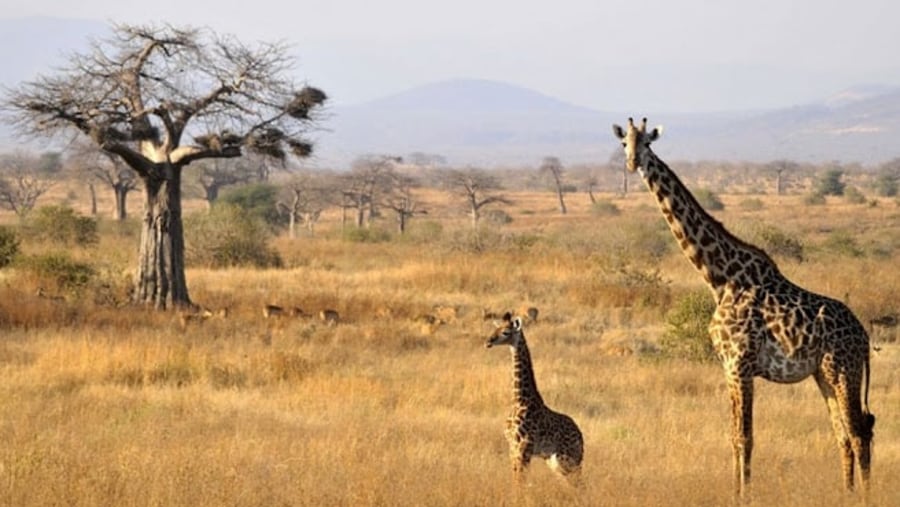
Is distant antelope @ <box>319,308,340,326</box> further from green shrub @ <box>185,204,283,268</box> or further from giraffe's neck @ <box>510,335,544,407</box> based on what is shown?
green shrub @ <box>185,204,283,268</box>

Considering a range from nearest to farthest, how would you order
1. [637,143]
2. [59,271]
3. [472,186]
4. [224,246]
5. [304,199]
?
[637,143] < [59,271] < [224,246] < [304,199] < [472,186]

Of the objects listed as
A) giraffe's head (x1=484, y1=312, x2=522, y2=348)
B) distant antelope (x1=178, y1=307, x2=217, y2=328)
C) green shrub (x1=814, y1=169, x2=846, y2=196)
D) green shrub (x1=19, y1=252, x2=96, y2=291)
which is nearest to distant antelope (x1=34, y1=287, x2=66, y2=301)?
green shrub (x1=19, y1=252, x2=96, y2=291)

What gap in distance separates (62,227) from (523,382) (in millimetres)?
30739

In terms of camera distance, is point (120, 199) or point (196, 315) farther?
point (120, 199)

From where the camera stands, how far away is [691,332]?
16.9 meters

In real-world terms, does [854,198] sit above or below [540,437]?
below

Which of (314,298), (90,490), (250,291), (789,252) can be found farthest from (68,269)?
(789,252)

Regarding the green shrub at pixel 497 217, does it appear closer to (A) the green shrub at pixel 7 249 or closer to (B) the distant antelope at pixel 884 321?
(A) the green shrub at pixel 7 249

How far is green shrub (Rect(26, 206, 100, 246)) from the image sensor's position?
1439 inches

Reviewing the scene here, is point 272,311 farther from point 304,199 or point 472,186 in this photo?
point 472,186

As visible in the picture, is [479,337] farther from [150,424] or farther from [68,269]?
[68,269]

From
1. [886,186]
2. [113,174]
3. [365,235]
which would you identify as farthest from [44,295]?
[886,186]

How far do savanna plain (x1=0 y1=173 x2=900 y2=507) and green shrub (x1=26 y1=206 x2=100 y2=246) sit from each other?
11.4 metres

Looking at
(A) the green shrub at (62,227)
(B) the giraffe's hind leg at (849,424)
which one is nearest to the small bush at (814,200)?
(A) the green shrub at (62,227)
